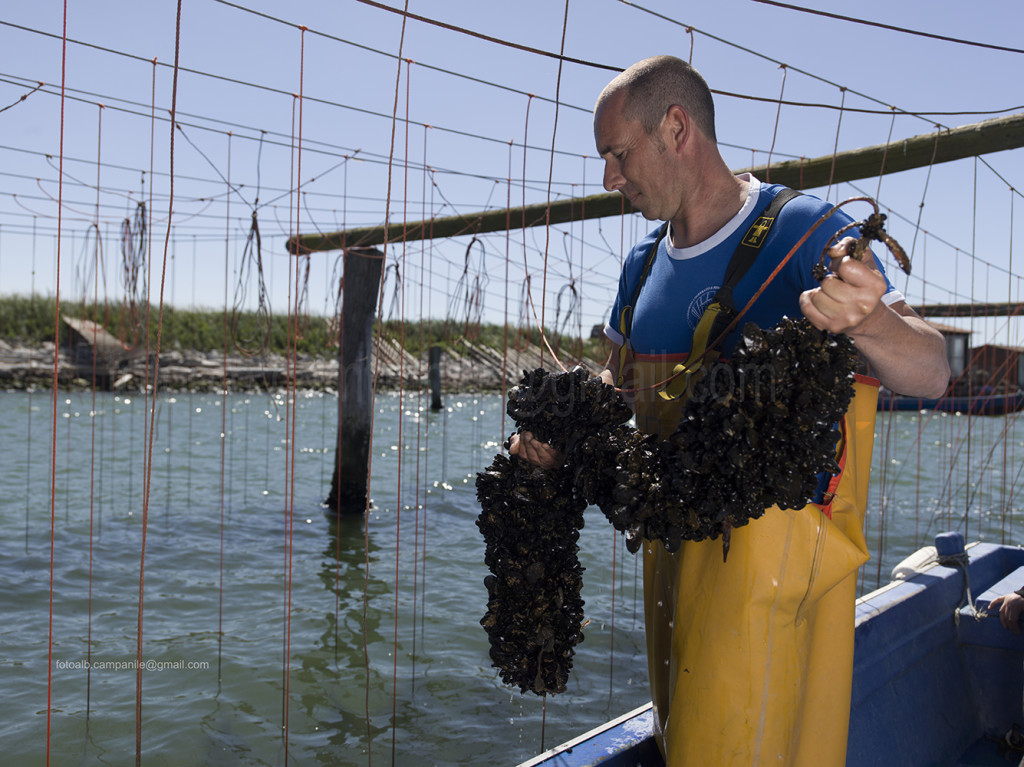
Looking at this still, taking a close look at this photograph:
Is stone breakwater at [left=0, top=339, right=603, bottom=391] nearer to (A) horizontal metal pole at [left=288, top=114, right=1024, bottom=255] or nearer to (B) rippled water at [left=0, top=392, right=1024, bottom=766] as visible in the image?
(B) rippled water at [left=0, top=392, right=1024, bottom=766]

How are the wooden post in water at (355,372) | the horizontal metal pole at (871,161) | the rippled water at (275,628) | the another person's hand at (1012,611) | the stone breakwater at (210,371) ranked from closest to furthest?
1. the another person's hand at (1012,611)
2. the horizontal metal pole at (871,161)
3. the rippled water at (275,628)
4. the wooden post in water at (355,372)
5. the stone breakwater at (210,371)

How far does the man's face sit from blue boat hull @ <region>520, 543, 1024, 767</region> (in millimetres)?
1501

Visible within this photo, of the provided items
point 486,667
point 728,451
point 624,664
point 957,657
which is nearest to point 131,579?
point 486,667

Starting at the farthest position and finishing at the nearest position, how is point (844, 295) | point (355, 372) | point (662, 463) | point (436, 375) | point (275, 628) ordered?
point (436, 375) < point (355, 372) < point (275, 628) < point (662, 463) < point (844, 295)

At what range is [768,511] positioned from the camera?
1588 millimetres

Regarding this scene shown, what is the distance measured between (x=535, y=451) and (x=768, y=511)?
0.54m

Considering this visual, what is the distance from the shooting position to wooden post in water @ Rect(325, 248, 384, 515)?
27.3ft

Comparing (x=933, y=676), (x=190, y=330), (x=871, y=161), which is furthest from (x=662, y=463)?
(x=190, y=330)

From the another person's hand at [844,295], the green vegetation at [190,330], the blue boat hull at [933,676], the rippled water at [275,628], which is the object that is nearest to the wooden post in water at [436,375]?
the green vegetation at [190,330]

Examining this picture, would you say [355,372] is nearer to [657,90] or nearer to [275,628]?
[275,628]

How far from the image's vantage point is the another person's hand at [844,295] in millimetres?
1373

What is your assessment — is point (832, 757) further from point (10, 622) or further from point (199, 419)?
point (199, 419)

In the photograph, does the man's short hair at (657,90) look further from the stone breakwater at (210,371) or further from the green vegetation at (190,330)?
the green vegetation at (190,330)

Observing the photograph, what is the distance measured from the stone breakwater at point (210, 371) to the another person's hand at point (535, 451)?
Answer: 61.3ft
